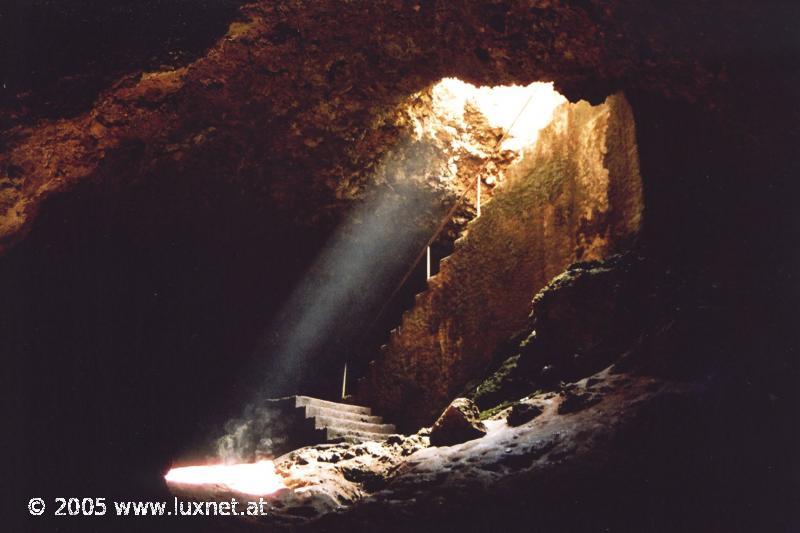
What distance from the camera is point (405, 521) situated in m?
3.47

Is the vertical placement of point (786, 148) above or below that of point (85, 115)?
below

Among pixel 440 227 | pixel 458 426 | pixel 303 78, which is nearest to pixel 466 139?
pixel 440 227

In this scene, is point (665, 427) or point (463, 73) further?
point (463, 73)

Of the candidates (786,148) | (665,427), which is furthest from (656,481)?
(786,148)

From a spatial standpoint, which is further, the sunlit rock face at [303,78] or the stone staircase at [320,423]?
the stone staircase at [320,423]

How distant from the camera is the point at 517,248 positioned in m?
6.63

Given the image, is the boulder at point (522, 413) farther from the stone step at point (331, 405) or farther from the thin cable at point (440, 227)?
the thin cable at point (440, 227)

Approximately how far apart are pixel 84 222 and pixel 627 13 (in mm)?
6435

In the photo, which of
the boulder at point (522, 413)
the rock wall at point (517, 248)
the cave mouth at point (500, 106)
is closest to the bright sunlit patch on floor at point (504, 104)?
the cave mouth at point (500, 106)

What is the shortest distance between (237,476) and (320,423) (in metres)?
1.37

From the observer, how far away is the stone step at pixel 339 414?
7.54 m

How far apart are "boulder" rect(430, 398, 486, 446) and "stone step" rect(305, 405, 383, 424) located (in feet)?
9.95

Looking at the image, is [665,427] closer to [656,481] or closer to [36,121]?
[656,481]

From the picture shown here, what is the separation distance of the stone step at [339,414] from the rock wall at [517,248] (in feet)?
0.95
